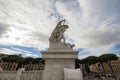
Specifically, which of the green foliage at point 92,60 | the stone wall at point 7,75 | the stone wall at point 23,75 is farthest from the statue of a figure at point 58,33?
the green foliage at point 92,60

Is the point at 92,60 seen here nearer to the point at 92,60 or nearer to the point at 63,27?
the point at 92,60

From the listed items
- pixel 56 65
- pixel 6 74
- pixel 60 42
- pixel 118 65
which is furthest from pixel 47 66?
pixel 118 65

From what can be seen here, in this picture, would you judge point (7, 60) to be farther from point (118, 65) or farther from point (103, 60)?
point (118, 65)

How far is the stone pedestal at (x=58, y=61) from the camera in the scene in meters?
7.71

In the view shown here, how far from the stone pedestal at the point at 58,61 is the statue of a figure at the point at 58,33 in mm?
1286

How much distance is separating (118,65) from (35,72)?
8234cm

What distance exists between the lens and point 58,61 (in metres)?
7.96

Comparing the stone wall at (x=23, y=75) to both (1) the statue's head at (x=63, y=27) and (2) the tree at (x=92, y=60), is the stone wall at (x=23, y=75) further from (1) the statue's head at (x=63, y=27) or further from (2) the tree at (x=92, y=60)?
(2) the tree at (x=92, y=60)

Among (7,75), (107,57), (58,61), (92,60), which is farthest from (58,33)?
(92,60)

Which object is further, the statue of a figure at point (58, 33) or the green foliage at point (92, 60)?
the green foliage at point (92, 60)

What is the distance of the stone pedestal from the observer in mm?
7707

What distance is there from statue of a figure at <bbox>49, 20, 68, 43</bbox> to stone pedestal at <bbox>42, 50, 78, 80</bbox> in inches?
50.6

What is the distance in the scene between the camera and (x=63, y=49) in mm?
8227

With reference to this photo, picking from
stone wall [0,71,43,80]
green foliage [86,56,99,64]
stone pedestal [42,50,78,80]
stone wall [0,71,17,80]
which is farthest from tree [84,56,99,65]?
stone wall [0,71,17,80]
